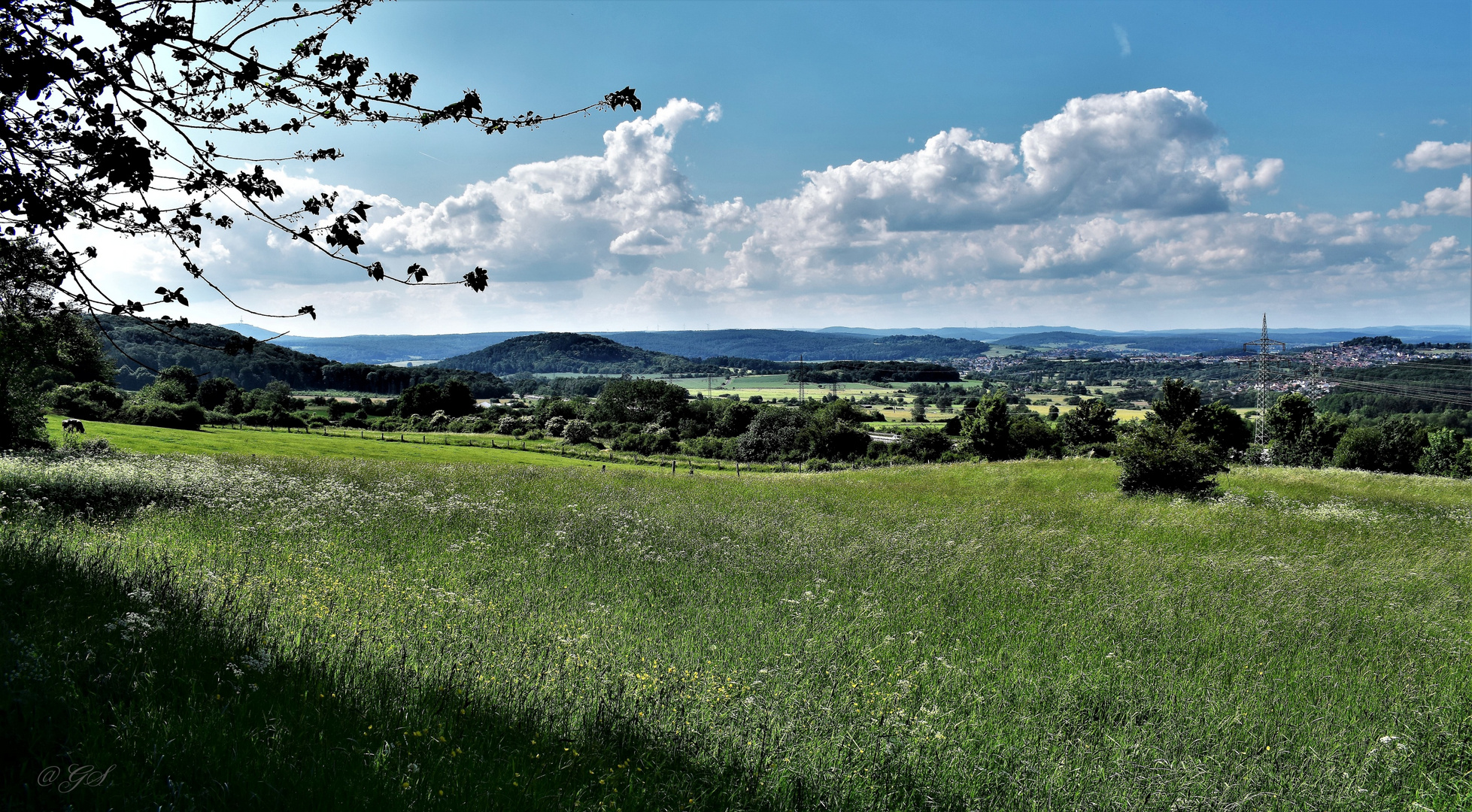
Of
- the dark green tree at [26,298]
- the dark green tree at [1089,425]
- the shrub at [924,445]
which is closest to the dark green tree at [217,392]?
the shrub at [924,445]

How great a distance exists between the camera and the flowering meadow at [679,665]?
398 cm

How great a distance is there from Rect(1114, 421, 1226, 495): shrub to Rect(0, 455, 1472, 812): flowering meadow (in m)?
11.2

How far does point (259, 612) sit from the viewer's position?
6.35 metres

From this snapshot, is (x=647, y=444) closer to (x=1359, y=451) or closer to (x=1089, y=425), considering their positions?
(x=1089, y=425)

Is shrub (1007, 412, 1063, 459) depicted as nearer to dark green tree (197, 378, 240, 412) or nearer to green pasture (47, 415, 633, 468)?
green pasture (47, 415, 633, 468)

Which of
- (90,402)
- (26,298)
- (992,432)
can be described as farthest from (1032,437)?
(90,402)

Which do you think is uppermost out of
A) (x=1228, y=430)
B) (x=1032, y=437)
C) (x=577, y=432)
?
(x=1228, y=430)

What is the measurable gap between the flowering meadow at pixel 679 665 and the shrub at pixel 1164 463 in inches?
442

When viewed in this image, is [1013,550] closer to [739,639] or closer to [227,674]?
[739,639]

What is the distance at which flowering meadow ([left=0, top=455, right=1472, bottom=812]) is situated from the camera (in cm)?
398

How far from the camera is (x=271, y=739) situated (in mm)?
3975

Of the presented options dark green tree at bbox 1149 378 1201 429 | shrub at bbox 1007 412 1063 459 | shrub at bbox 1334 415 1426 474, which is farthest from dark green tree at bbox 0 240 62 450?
shrub at bbox 1334 415 1426 474

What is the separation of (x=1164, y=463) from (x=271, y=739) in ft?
93.8

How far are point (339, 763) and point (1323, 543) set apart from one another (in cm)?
2051
